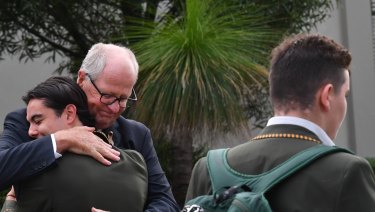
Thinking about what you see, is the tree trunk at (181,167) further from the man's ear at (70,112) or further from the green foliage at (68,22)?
the man's ear at (70,112)

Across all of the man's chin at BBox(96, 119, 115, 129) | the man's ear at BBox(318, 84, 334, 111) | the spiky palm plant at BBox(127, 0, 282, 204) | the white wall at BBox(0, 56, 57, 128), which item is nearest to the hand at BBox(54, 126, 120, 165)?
the man's chin at BBox(96, 119, 115, 129)

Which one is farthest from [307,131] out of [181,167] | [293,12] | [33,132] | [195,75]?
[293,12]

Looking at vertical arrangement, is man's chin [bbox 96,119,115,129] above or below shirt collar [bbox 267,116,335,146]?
below

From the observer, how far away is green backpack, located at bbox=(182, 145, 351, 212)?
1973 millimetres

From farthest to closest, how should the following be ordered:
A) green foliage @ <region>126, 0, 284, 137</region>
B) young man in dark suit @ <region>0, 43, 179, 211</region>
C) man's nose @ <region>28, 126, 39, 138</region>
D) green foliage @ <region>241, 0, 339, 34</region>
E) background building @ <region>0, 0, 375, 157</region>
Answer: background building @ <region>0, 0, 375, 157</region>
green foliage @ <region>241, 0, 339, 34</region>
green foliage @ <region>126, 0, 284, 137</region>
man's nose @ <region>28, 126, 39, 138</region>
young man in dark suit @ <region>0, 43, 179, 211</region>

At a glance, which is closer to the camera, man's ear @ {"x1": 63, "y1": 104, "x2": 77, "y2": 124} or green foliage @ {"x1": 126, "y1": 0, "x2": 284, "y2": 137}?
man's ear @ {"x1": 63, "y1": 104, "x2": 77, "y2": 124}

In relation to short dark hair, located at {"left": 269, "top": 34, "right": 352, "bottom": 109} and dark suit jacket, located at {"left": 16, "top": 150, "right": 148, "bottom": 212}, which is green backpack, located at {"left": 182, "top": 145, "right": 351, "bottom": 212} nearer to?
short dark hair, located at {"left": 269, "top": 34, "right": 352, "bottom": 109}

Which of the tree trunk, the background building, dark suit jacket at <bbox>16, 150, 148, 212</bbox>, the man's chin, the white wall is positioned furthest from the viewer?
the background building

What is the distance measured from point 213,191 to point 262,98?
174 inches

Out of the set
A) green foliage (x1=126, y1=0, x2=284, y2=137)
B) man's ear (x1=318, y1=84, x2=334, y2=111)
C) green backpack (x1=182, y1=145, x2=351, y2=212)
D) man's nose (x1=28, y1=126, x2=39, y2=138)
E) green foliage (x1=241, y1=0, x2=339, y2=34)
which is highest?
man's ear (x1=318, y1=84, x2=334, y2=111)

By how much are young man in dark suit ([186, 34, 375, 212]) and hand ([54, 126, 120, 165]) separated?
17.2 inches

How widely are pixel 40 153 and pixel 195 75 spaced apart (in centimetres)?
307

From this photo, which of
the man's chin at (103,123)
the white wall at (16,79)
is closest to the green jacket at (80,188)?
the man's chin at (103,123)

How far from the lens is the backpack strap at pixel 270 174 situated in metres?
2.00
